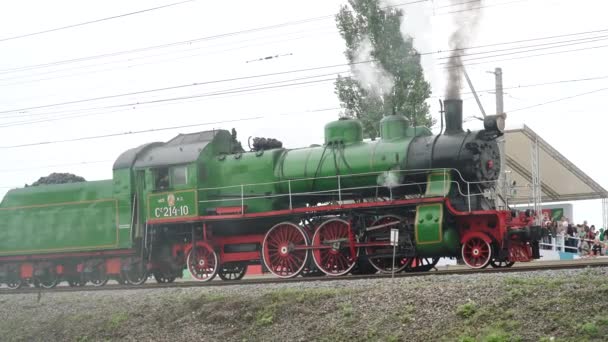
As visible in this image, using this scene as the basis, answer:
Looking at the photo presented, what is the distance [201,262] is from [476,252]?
8.26m

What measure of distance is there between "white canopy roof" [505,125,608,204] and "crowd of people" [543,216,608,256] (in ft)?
4.44

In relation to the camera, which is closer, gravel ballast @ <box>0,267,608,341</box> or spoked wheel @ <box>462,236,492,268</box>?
gravel ballast @ <box>0,267,608,341</box>

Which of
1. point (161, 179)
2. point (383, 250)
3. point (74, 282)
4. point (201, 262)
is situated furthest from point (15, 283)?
point (383, 250)

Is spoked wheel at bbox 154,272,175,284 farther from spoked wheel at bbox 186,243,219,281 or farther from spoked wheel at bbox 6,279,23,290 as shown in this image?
spoked wheel at bbox 6,279,23,290

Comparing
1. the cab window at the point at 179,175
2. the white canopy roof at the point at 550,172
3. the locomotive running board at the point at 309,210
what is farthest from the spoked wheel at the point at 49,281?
the white canopy roof at the point at 550,172

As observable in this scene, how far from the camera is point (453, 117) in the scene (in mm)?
19531

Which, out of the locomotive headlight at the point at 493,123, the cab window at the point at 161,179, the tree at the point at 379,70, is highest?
the tree at the point at 379,70

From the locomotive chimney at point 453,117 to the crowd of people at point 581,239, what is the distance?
40.3 feet

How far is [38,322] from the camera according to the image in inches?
701

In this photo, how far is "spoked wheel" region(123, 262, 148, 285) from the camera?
2367cm

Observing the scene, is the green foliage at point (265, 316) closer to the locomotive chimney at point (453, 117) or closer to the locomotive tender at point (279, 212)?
the locomotive tender at point (279, 212)

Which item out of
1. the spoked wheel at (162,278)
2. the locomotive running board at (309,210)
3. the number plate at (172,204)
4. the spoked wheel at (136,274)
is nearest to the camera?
the locomotive running board at (309,210)

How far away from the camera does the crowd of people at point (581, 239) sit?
101ft

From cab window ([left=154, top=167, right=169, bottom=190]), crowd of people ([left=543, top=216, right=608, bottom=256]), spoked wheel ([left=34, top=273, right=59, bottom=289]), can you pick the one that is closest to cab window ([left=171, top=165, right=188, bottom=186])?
cab window ([left=154, top=167, right=169, bottom=190])
